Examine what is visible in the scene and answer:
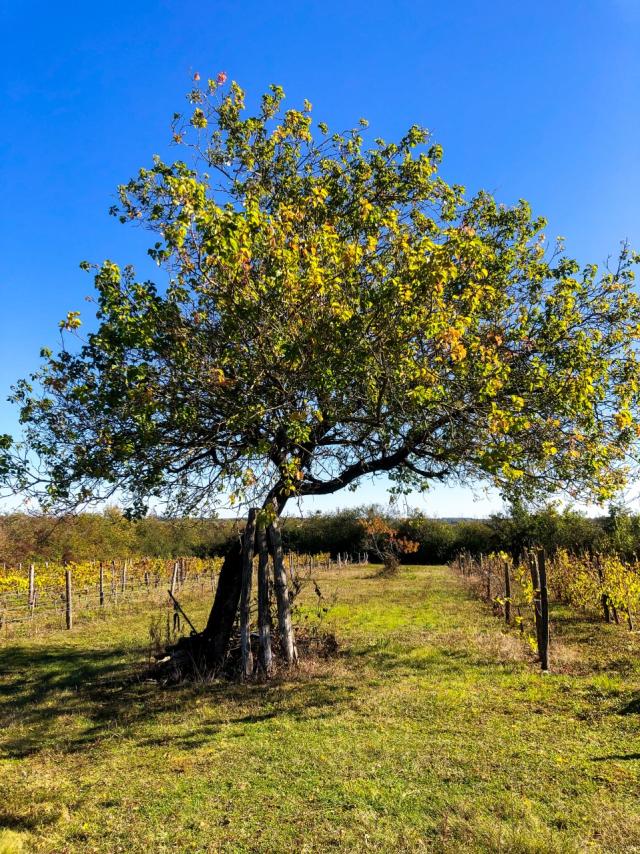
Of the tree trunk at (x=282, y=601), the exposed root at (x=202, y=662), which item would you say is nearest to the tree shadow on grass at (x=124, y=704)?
the exposed root at (x=202, y=662)

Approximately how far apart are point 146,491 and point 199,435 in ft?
5.44

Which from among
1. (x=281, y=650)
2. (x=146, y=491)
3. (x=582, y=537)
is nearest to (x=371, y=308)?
(x=146, y=491)

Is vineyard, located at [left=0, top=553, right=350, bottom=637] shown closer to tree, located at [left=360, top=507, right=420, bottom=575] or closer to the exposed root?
the exposed root

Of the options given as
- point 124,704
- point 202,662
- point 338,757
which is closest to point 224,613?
point 202,662

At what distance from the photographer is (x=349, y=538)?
2308 inches

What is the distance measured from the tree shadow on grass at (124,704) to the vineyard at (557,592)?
4752mm

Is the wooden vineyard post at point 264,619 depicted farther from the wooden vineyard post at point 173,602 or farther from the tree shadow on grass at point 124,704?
the wooden vineyard post at point 173,602

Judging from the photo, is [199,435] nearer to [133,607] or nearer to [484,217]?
[484,217]

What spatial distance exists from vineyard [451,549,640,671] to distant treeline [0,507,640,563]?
8685mm

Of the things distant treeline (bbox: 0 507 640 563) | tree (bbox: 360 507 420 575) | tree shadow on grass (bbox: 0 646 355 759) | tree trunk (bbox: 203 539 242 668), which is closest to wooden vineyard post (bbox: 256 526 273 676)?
tree shadow on grass (bbox: 0 646 355 759)

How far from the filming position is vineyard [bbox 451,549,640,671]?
11266 mm

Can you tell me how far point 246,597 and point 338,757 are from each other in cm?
421

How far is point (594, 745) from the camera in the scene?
6.54 meters

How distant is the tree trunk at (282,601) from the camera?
10.5 metres
